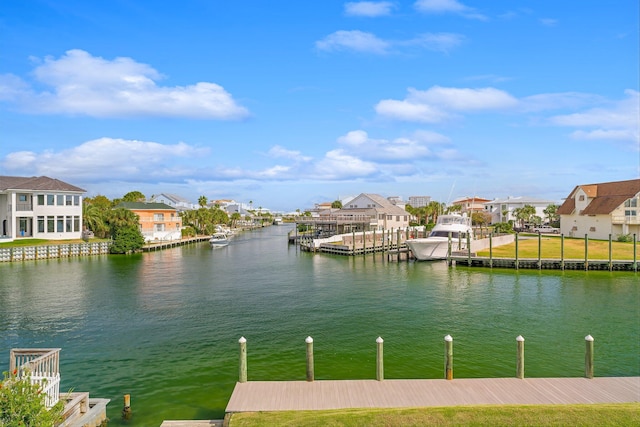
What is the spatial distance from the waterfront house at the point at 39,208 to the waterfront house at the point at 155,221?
41.0 ft

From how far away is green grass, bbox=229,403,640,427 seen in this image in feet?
33.0

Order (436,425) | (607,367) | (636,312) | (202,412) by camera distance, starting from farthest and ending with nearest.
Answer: (636,312), (607,367), (202,412), (436,425)

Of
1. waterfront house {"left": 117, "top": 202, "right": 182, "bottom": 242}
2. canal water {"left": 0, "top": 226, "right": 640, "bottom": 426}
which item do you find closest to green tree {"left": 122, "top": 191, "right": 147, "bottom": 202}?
waterfront house {"left": 117, "top": 202, "right": 182, "bottom": 242}

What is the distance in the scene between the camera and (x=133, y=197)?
12000 centimetres

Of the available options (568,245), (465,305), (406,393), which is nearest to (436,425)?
(406,393)

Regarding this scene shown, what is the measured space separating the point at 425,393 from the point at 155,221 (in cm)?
7494

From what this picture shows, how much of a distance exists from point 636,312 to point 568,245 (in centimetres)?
3236

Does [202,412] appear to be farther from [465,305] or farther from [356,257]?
[356,257]

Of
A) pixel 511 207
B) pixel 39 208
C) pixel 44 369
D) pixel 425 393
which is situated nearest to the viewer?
pixel 44 369

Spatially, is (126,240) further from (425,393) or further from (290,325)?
(425,393)

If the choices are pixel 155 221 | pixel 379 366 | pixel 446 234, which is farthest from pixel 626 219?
pixel 155 221

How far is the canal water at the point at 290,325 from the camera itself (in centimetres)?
1616

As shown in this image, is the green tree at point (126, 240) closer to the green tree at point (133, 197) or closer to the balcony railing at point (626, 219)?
the green tree at point (133, 197)

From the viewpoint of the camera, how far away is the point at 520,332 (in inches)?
848
